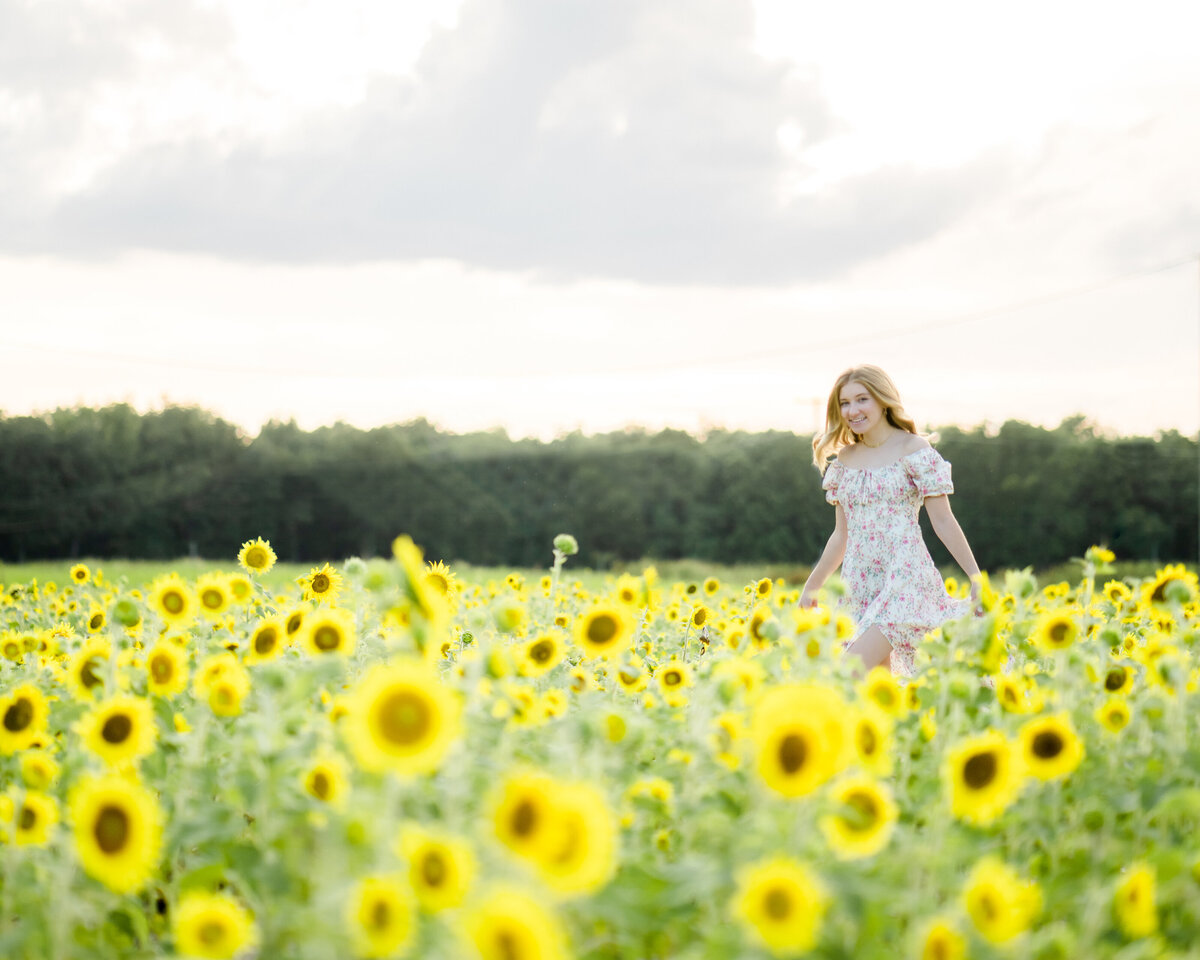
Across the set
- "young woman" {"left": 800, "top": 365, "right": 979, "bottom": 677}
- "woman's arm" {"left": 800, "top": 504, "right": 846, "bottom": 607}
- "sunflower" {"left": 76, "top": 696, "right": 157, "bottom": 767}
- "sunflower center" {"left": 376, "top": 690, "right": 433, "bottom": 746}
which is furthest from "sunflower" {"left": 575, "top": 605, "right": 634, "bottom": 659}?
"young woman" {"left": 800, "top": 365, "right": 979, "bottom": 677}

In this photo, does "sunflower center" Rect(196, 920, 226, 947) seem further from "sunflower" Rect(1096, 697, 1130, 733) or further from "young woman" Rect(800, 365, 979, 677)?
"young woman" Rect(800, 365, 979, 677)

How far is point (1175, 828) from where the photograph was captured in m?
2.99

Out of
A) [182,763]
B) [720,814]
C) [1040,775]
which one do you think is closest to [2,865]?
[182,763]

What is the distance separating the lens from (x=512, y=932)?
1.50 metres

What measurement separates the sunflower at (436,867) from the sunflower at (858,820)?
0.69 metres

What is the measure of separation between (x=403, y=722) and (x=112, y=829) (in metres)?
0.68

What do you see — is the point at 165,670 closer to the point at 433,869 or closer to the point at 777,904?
the point at 433,869

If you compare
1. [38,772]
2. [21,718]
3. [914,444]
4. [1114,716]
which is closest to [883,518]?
[914,444]

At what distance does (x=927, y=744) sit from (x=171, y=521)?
126 ft

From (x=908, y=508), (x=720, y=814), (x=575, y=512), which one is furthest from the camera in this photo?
(x=575, y=512)

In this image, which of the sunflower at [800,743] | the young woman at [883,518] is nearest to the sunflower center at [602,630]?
the sunflower at [800,743]

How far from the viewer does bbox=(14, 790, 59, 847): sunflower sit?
2262 millimetres

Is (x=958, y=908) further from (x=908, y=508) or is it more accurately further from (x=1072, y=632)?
(x=908, y=508)

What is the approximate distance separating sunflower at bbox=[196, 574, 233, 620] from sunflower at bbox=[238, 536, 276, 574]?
923 mm
